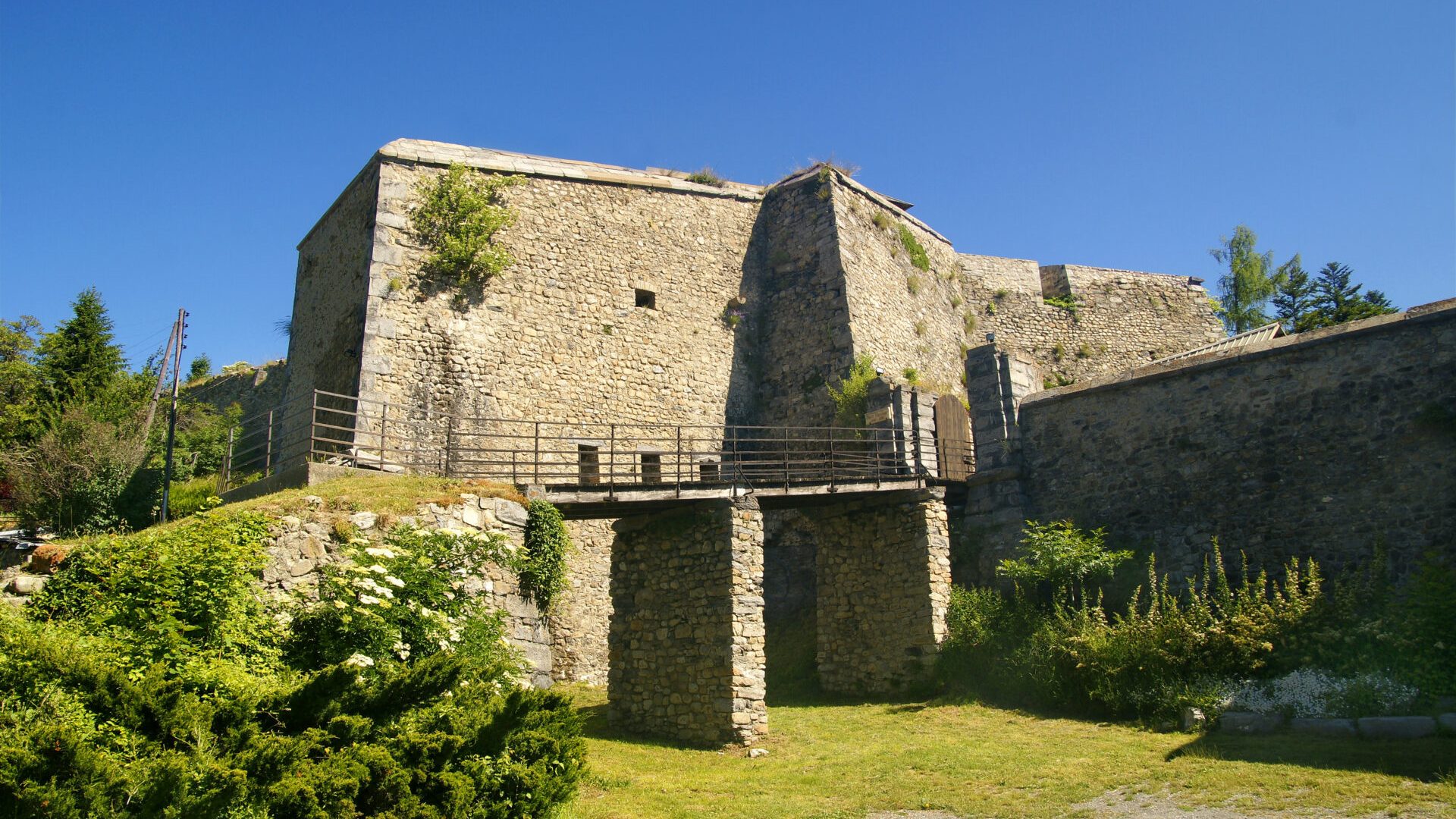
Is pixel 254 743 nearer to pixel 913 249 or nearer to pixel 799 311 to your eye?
pixel 799 311

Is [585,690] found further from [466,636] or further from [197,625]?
[197,625]

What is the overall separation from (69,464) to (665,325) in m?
10.6

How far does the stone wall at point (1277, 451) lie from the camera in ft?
43.6

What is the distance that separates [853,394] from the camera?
62.5 feet

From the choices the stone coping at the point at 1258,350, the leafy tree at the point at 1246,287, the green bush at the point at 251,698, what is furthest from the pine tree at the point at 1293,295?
the green bush at the point at 251,698

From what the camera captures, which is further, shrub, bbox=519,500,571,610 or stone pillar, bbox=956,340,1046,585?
stone pillar, bbox=956,340,1046,585

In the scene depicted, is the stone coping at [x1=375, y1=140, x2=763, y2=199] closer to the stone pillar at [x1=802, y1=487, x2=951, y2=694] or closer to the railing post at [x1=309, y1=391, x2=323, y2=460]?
the railing post at [x1=309, y1=391, x2=323, y2=460]

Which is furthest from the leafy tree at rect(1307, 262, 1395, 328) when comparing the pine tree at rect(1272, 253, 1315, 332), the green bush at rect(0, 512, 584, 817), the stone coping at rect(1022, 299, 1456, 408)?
the green bush at rect(0, 512, 584, 817)

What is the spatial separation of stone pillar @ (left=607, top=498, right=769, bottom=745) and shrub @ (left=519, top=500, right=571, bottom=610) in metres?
1.99

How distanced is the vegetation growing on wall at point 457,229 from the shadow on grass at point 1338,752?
1366 cm

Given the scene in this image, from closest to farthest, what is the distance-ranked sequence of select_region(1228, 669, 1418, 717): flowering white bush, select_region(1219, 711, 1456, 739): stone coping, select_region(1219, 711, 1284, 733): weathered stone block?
1. select_region(1219, 711, 1456, 739): stone coping
2. select_region(1228, 669, 1418, 717): flowering white bush
3. select_region(1219, 711, 1284, 733): weathered stone block

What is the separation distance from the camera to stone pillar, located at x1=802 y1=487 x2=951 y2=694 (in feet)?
50.9

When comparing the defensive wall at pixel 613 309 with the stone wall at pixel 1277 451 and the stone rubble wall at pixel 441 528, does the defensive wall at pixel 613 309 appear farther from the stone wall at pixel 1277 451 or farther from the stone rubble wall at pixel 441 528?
the stone rubble wall at pixel 441 528

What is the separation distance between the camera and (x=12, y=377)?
70.3ft
